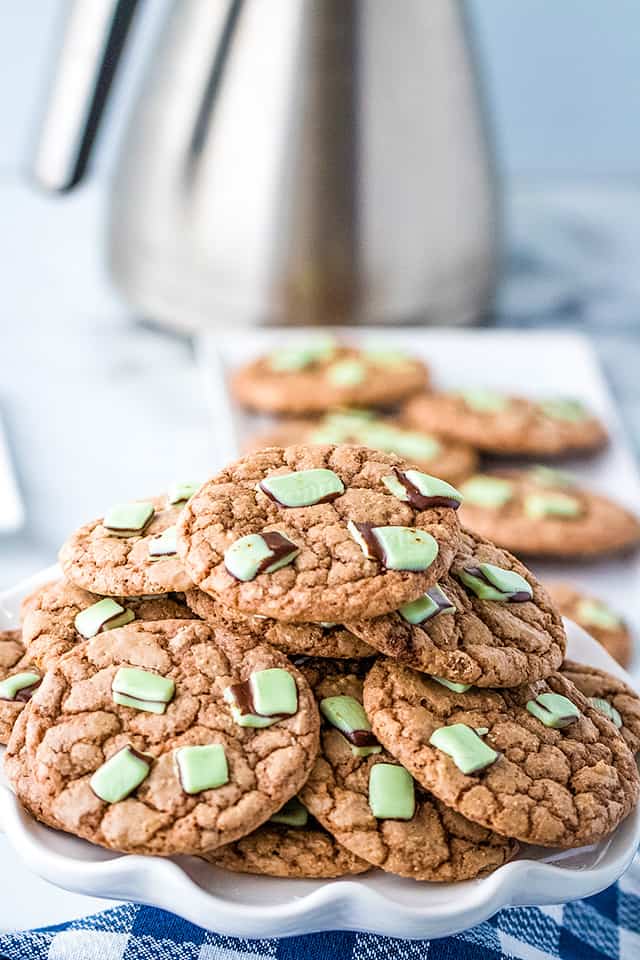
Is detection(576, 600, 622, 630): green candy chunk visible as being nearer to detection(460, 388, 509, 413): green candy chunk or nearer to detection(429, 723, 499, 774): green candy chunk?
detection(460, 388, 509, 413): green candy chunk

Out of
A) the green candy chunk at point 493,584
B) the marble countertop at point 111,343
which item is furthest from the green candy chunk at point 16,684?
the marble countertop at point 111,343

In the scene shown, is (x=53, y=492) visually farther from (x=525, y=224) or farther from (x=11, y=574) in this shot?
(x=525, y=224)

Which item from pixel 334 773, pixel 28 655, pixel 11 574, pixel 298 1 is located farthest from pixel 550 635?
pixel 298 1

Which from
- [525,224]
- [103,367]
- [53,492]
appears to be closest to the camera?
[53,492]

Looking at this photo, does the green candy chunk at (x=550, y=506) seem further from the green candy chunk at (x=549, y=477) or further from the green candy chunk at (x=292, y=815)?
the green candy chunk at (x=292, y=815)

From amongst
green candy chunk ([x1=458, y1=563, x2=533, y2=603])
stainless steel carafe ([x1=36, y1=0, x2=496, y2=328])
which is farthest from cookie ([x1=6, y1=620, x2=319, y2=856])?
stainless steel carafe ([x1=36, y1=0, x2=496, y2=328])
